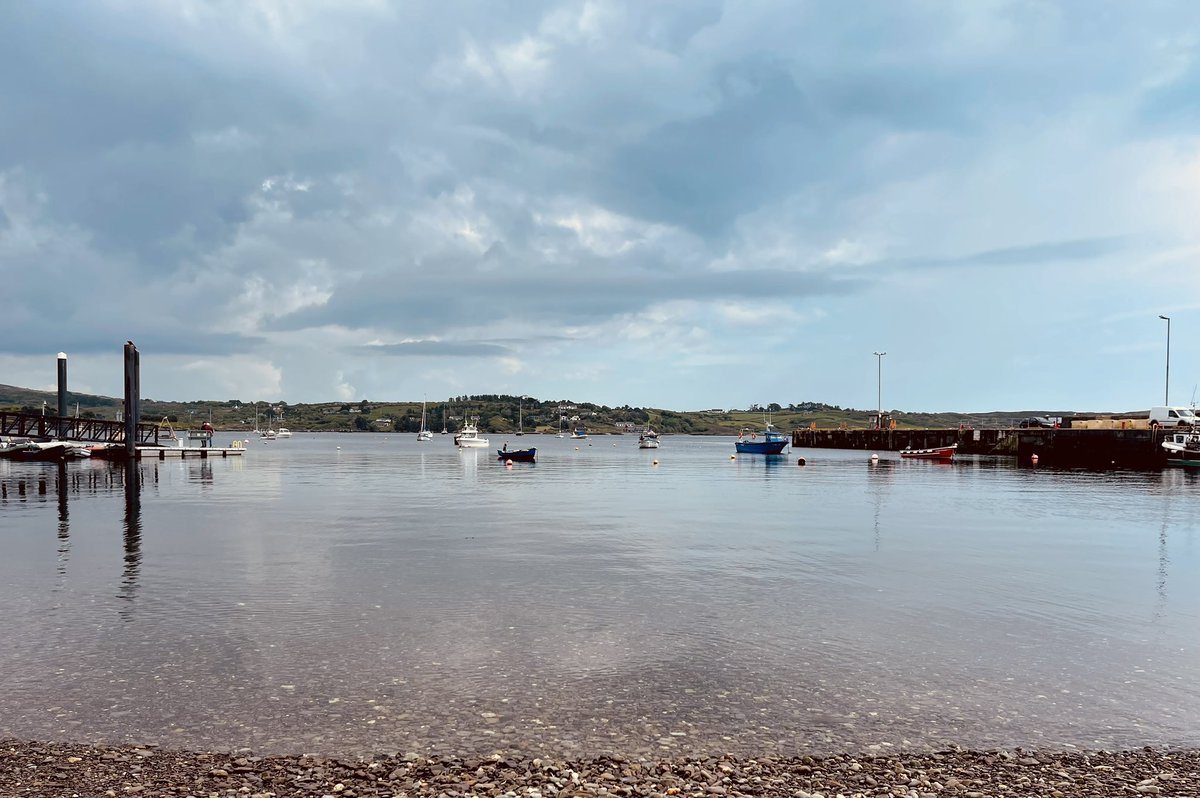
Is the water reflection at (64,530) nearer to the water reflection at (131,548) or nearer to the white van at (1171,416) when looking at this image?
the water reflection at (131,548)

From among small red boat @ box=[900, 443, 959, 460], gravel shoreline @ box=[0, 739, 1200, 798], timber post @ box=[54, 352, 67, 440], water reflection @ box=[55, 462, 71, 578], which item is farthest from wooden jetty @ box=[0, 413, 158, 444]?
small red boat @ box=[900, 443, 959, 460]

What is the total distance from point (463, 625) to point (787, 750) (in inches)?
347

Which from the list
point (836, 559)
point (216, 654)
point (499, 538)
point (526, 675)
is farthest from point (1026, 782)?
point (499, 538)

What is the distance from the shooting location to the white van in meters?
112

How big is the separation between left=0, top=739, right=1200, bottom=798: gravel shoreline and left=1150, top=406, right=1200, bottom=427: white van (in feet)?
411

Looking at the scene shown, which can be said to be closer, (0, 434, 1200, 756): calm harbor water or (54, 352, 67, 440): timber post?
(0, 434, 1200, 756): calm harbor water

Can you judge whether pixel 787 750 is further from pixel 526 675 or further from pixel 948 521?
pixel 948 521

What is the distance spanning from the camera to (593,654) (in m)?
15.4

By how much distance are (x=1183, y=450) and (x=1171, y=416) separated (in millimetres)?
27154

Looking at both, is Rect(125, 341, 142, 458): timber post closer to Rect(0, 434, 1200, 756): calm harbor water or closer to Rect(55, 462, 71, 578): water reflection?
Rect(55, 462, 71, 578): water reflection

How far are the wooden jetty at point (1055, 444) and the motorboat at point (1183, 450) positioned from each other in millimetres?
1762

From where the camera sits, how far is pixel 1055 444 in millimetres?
126375

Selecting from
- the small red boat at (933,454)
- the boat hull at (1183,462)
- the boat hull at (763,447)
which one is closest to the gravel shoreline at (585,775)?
the boat hull at (1183,462)

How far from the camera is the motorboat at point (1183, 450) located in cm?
9332
